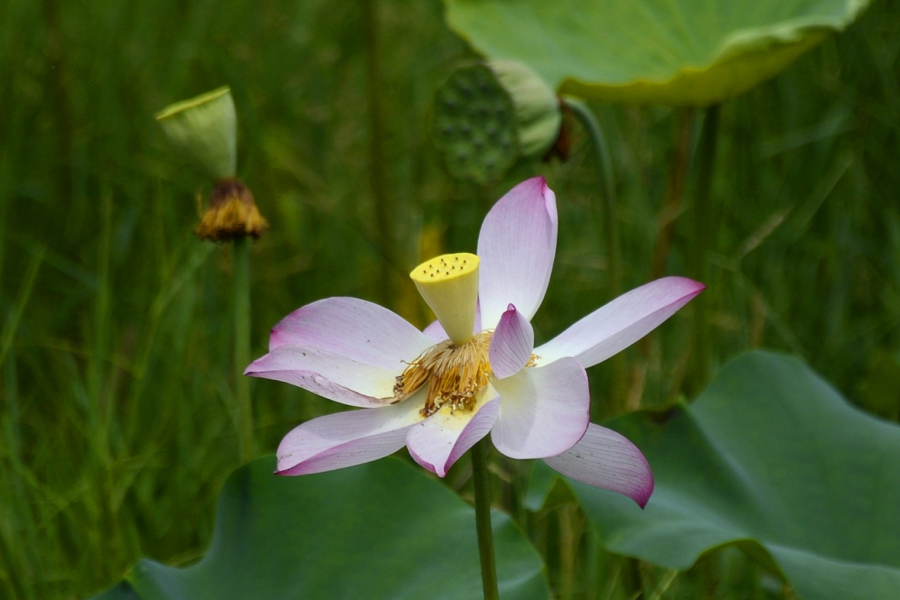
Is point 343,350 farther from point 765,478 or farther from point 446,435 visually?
point 765,478

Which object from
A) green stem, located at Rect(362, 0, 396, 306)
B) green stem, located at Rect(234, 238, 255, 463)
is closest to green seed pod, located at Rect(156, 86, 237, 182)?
green stem, located at Rect(234, 238, 255, 463)

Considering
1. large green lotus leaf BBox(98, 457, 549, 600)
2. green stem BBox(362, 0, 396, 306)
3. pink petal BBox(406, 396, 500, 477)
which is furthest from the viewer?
green stem BBox(362, 0, 396, 306)

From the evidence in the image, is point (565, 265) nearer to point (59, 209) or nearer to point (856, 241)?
point (856, 241)

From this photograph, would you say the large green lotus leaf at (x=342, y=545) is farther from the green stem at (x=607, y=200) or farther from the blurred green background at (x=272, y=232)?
the green stem at (x=607, y=200)

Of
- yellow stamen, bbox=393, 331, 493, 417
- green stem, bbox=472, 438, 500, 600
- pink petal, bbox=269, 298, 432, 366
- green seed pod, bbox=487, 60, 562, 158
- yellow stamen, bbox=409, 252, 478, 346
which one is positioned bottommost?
green stem, bbox=472, 438, 500, 600

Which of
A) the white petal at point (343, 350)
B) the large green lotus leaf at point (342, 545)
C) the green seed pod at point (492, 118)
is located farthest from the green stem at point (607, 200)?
the white petal at point (343, 350)

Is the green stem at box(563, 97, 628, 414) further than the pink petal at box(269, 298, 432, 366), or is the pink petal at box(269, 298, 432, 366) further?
the green stem at box(563, 97, 628, 414)

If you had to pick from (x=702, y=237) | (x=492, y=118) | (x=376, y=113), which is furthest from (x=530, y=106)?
(x=376, y=113)

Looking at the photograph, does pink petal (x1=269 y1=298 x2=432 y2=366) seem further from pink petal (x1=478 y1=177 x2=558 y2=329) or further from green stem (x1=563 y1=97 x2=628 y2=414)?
green stem (x1=563 y1=97 x2=628 y2=414)
